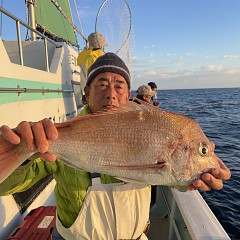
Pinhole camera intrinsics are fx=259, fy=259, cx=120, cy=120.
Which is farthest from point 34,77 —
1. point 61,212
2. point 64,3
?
point 64,3

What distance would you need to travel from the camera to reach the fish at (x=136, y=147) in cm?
177

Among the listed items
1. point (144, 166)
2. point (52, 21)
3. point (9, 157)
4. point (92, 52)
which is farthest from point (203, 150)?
point (52, 21)

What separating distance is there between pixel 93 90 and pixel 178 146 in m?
0.97

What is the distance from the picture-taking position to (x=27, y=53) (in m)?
7.87

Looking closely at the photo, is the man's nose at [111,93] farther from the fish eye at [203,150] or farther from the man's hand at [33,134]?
the fish eye at [203,150]

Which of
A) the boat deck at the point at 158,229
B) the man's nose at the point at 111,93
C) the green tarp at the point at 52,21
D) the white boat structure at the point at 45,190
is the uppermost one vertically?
the green tarp at the point at 52,21

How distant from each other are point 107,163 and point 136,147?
0.23 m

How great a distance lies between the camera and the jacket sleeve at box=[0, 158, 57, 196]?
187cm

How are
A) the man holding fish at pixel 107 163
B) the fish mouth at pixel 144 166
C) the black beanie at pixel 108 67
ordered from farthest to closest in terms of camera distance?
the black beanie at pixel 108 67 < the fish mouth at pixel 144 166 < the man holding fish at pixel 107 163

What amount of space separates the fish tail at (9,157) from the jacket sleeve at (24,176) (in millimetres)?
282

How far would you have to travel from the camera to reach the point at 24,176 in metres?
1.95

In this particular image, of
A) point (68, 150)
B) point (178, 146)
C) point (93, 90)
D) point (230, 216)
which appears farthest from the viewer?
point (230, 216)

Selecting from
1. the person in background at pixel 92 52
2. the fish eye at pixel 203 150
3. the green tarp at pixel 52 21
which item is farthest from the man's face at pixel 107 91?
the green tarp at pixel 52 21

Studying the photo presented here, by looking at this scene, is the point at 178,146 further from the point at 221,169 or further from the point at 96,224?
the point at 96,224
